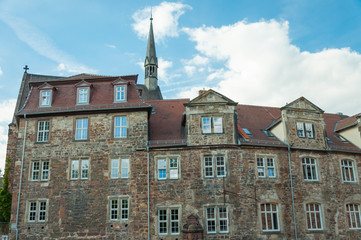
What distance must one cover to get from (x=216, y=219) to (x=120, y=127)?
9.08 metres

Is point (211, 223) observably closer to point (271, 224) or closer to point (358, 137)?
point (271, 224)

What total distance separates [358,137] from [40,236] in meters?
24.4

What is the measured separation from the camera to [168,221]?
23641 millimetres

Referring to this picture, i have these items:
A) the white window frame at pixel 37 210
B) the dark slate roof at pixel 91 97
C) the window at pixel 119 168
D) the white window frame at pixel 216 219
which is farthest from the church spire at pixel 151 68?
the white window frame at pixel 216 219

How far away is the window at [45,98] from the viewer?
26709mm

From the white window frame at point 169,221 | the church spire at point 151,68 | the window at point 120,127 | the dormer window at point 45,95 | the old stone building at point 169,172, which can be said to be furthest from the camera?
the church spire at point 151,68

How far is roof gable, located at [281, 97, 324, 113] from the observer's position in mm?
27258

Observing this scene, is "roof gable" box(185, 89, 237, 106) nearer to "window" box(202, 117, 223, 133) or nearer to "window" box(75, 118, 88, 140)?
"window" box(202, 117, 223, 133)

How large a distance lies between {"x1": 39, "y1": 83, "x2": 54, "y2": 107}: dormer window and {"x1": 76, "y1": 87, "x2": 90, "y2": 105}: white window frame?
Result: 2089 millimetres

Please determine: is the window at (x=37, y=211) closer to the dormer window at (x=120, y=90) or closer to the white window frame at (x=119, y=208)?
the white window frame at (x=119, y=208)

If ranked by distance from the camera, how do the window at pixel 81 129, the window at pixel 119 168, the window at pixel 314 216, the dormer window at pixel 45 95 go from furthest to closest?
1. the dormer window at pixel 45 95
2. the window at pixel 81 129
3. the window at pixel 314 216
4. the window at pixel 119 168

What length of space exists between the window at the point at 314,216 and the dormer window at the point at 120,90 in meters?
15.0

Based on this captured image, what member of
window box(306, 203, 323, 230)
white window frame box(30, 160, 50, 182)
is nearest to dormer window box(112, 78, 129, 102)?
white window frame box(30, 160, 50, 182)

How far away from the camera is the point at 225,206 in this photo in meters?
23.8
